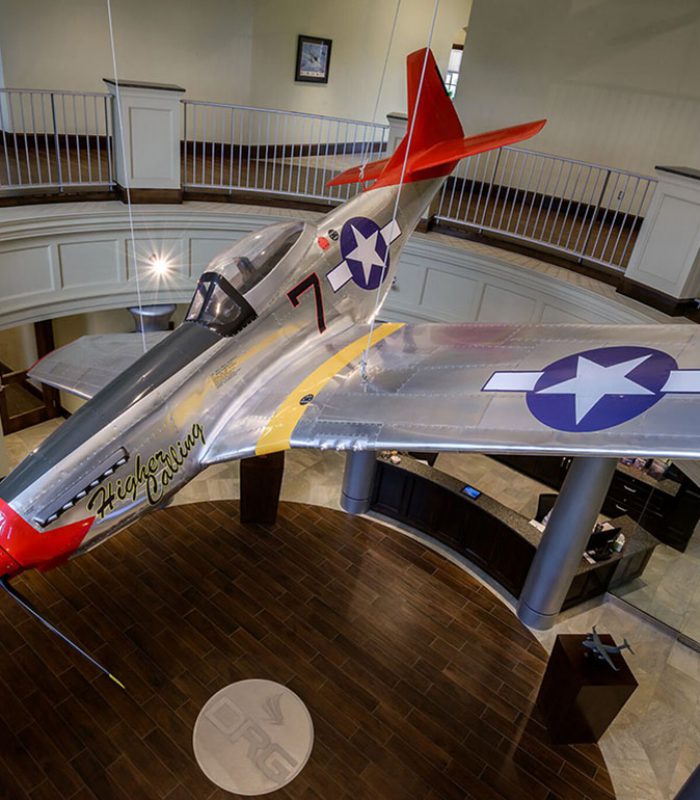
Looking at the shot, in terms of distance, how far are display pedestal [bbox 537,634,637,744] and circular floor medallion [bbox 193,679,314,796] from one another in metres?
2.06

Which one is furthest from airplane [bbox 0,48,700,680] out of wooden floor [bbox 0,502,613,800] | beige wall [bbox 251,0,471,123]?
beige wall [bbox 251,0,471,123]

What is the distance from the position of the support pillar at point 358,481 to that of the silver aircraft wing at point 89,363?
2846mm

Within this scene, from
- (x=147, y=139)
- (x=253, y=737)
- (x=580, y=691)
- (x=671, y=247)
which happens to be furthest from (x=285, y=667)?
(x=147, y=139)

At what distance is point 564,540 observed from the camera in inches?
236

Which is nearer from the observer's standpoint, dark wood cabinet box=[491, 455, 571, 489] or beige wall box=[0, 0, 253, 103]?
beige wall box=[0, 0, 253, 103]

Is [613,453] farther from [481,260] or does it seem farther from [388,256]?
[481,260]

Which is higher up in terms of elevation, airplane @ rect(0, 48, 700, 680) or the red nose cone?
airplane @ rect(0, 48, 700, 680)

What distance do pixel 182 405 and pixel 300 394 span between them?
89cm

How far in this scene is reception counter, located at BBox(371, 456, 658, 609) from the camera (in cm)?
673

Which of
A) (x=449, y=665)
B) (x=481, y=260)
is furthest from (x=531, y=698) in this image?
(x=481, y=260)

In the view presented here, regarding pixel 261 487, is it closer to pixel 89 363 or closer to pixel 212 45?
pixel 89 363

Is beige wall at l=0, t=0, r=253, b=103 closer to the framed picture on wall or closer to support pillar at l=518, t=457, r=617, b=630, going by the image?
the framed picture on wall

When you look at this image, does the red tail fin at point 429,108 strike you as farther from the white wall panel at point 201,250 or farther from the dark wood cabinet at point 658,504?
the dark wood cabinet at point 658,504

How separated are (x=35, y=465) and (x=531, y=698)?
15.2 feet
